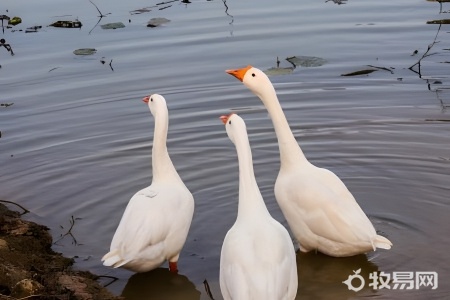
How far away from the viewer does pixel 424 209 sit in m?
8.37

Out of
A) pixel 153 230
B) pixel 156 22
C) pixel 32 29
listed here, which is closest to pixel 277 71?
pixel 156 22

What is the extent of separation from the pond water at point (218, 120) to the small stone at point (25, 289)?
42.0 inches

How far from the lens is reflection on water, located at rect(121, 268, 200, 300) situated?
736 cm

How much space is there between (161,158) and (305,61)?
5.07 metres

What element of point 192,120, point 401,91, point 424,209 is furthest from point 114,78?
point 424,209

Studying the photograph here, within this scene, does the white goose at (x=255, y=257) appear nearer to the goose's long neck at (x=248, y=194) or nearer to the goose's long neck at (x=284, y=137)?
the goose's long neck at (x=248, y=194)

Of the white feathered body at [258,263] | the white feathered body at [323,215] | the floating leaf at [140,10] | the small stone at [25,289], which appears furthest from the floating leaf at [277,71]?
the small stone at [25,289]

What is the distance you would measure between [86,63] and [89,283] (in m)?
7.20

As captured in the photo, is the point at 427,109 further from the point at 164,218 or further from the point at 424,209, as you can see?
the point at 164,218

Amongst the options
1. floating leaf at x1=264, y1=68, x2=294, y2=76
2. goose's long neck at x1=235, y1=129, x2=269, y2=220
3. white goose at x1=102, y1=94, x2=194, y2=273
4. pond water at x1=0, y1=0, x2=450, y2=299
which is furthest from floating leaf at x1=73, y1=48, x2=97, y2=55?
goose's long neck at x1=235, y1=129, x2=269, y2=220

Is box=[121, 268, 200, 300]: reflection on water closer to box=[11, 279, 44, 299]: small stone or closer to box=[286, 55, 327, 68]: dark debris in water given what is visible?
box=[11, 279, 44, 299]: small stone

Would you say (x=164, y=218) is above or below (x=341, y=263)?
above

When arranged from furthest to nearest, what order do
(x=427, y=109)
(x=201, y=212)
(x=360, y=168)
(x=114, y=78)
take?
(x=114, y=78), (x=427, y=109), (x=360, y=168), (x=201, y=212)

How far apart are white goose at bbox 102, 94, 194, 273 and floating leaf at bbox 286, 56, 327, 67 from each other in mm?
5159
